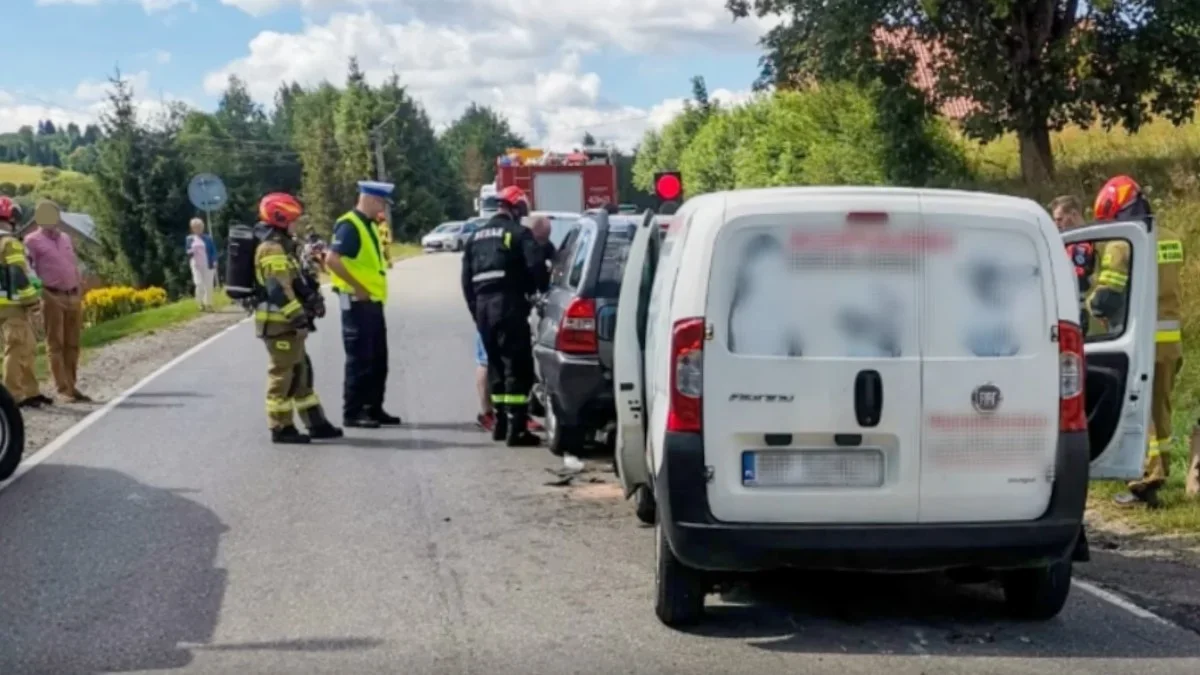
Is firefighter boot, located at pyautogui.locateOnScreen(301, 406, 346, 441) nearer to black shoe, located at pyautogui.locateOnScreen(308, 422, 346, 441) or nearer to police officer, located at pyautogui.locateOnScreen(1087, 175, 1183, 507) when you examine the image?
black shoe, located at pyautogui.locateOnScreen(308, 422, 346, 441)

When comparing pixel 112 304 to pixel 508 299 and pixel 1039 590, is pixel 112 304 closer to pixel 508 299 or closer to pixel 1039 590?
pixel 508 299

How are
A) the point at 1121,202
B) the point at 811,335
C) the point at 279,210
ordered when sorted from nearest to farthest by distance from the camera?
the point at 811,335 → the point at 1121,202 → the point at 279,210

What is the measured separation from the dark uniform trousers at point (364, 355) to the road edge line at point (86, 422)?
84.5 inches

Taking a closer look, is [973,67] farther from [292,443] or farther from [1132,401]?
[1132,401]

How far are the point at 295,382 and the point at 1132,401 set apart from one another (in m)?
6.56

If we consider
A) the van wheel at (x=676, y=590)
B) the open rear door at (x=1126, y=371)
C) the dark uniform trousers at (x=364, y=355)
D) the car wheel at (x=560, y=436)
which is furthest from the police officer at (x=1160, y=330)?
the dark uniform trousers at (x=364, y=355)

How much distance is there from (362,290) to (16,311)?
127 inches

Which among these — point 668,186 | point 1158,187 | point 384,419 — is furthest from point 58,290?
point 1158,187

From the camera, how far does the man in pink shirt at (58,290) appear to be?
1359 cm

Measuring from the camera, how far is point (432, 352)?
59.2ft

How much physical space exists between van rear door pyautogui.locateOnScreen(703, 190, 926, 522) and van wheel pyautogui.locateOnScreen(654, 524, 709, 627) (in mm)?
547

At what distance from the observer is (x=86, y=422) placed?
499 inches

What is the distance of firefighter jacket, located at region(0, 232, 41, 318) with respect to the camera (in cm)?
1238

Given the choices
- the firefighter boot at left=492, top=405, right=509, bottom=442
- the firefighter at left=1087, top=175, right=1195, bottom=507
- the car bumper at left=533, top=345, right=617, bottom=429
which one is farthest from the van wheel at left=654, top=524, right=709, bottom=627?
the firefighter boot at left=492, top=405, right=509, bottom=442
